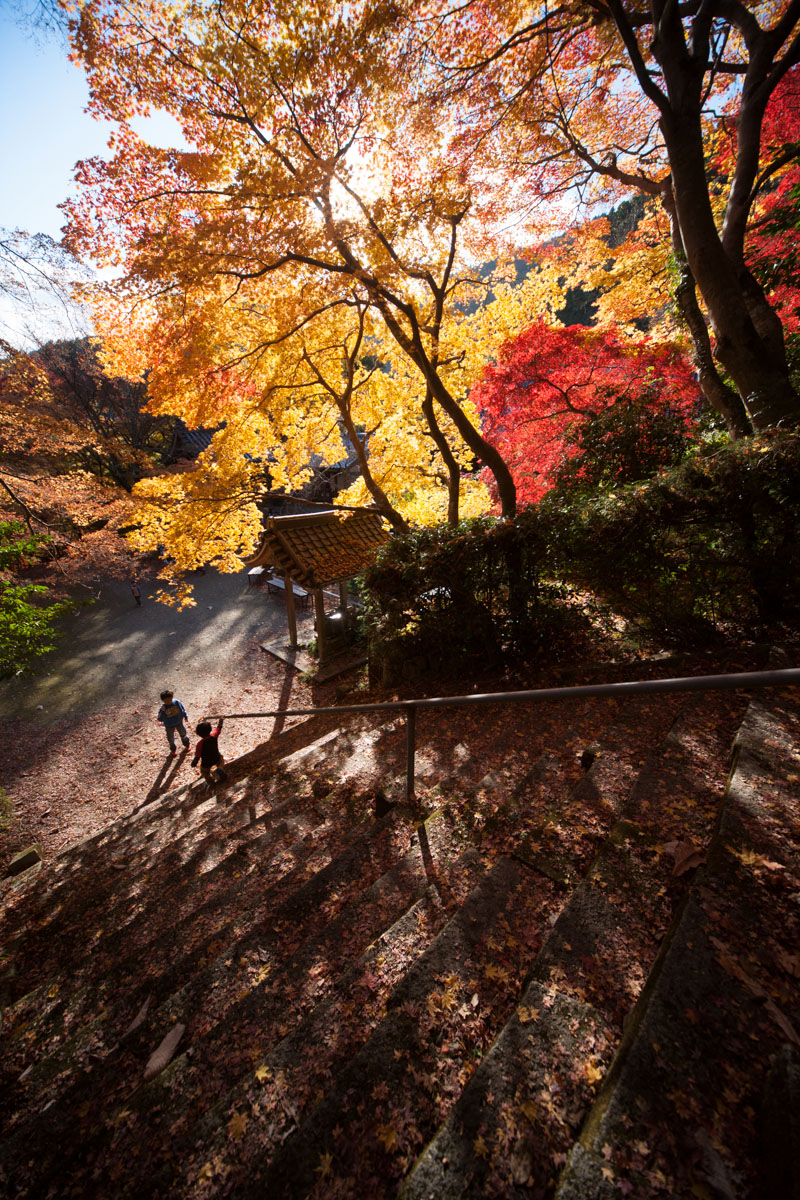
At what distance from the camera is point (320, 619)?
432 inches

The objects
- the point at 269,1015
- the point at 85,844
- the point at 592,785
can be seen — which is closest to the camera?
the point at 269,1015

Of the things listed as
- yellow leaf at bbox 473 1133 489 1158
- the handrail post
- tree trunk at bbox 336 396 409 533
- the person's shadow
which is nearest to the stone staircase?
yellow leaf at bbox 473 1133 489 1158

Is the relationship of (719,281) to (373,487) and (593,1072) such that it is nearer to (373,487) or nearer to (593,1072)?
A: (373,487)

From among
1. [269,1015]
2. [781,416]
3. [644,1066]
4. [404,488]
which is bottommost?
[269,1015]

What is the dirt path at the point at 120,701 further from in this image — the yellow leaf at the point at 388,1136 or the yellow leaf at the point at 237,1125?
the yellow leaf at the point at 388,1136

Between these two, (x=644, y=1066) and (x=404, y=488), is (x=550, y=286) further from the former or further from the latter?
(x=644, y=1066)

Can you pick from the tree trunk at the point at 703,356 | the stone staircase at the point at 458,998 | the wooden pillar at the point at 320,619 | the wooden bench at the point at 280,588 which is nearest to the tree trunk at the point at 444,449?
the wooden pillar at the point at 320,619

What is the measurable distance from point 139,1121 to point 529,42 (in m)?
11.8

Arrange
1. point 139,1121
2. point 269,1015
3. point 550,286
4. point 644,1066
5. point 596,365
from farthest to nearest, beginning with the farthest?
point 596,365 < point 550,286 < point 269,1015 < point 139,1121 < point 644,1066

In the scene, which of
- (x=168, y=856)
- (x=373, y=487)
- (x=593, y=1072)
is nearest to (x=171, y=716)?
(x=168, y=856)

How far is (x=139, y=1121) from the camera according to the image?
5.74 ft

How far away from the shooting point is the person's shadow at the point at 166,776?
7.92 metres

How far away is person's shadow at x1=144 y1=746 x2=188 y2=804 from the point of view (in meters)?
7.92

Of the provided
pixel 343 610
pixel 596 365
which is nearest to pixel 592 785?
pixel 343 610
